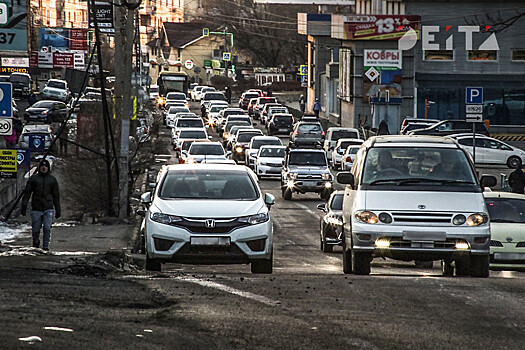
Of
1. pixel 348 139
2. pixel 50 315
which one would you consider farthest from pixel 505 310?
pixel 348 139

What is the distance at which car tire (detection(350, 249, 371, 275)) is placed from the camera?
13680mm

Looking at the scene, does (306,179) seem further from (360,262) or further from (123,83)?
(360,262)

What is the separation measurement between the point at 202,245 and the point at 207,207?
58cm

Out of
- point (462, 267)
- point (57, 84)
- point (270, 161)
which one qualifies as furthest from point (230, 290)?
point (57, 84)

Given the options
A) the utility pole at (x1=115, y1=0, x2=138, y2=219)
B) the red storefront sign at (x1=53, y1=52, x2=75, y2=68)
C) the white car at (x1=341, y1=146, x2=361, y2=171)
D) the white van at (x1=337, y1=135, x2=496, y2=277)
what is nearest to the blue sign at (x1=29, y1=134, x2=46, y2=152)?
the utility pole at (x1=115, y1=0, x2=138, y2=219)

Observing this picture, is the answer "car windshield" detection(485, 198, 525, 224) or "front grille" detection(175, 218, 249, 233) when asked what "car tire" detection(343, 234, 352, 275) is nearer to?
"front grille" detection(175, 218, 249, 233)

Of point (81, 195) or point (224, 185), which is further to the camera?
point (81, 195)

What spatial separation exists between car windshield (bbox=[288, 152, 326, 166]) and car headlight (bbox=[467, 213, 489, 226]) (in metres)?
23.1

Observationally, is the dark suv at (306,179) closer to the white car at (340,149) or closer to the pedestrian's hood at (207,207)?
the white car at (340,149)

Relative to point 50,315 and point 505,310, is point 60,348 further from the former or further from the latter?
point 505,310

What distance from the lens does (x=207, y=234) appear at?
14.0 metres

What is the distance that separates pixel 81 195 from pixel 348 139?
23592 mm

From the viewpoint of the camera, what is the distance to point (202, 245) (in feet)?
45.7

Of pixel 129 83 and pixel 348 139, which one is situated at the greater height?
pixel 129 83
